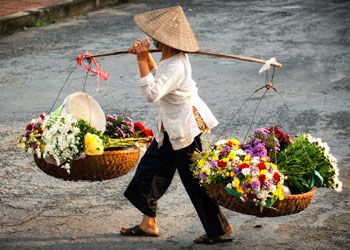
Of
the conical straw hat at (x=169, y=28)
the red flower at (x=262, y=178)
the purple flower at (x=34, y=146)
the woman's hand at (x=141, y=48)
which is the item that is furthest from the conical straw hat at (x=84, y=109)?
the red flower at (x=262, y=178)

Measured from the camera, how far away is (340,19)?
14.8 metres

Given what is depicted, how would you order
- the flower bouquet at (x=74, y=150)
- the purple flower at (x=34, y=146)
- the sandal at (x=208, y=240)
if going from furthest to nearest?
the sandal at (x=208, y=240) < the purple flower at (x=34, y=146) < the flower bouquet at (x=74, y=150)

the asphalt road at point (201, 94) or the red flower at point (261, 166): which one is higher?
the red flower at point (261, 166)

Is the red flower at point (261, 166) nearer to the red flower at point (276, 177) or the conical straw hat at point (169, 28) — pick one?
the red flower at point (276, 177)

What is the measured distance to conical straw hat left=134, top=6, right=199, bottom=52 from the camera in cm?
538

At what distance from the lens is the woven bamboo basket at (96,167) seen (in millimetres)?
5629

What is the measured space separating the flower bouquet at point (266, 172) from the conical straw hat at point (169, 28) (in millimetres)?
664

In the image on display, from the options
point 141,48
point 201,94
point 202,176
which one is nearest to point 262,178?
point 202,176

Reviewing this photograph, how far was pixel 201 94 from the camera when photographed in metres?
9.74

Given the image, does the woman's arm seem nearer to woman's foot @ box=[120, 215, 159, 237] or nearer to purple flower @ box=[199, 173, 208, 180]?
purple flower @ box=[199, 173, 208, 180]

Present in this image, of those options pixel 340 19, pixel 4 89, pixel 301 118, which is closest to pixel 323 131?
pixel 301 118

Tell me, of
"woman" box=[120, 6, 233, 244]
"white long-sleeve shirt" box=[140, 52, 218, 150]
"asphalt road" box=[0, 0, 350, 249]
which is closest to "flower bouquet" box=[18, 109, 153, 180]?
"woman" box=[120, 6, 233, 244]

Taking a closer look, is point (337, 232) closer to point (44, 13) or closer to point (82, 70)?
point (82, 70)

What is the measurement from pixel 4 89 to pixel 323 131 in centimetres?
364
